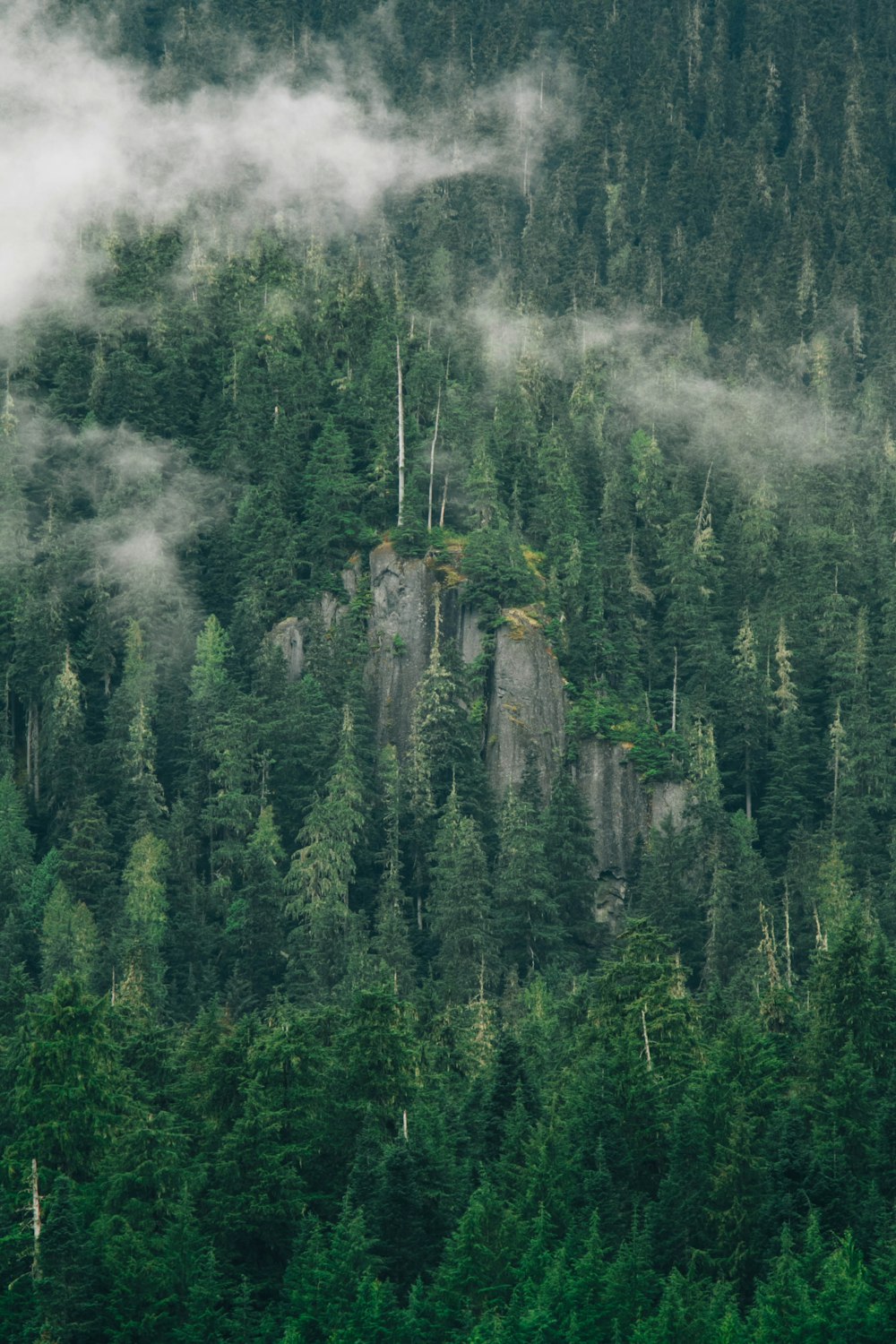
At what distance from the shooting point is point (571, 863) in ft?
396

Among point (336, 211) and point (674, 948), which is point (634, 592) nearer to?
point (674, 948)

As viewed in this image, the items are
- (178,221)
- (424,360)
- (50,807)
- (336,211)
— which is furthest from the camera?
(336,211)

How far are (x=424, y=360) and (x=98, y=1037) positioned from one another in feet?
239

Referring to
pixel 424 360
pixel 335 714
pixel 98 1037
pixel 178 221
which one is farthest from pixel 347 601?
pixel 98 1037

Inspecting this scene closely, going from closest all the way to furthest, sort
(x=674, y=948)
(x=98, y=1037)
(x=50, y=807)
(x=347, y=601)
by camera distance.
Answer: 1. (x=98, y=1037)
2. (x=674, y=948)
3. (x=50, y=807)
4. (x=347, y=601)

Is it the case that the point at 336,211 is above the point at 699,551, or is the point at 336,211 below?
above

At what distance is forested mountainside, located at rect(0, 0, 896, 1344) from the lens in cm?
7431

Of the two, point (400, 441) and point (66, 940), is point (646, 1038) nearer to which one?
point (66, 940)

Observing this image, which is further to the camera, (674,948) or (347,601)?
(347,601)

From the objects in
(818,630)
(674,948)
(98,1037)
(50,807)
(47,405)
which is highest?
(47,405)

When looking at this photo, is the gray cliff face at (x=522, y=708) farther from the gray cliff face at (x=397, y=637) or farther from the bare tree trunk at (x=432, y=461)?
the bare tree trunk at (x=432, y=461)

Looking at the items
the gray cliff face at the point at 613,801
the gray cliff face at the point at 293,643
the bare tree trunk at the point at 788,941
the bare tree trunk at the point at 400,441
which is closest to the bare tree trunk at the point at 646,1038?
the bare tree trunk at the point at 788,941

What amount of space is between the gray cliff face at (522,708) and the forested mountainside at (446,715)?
0.30 metres

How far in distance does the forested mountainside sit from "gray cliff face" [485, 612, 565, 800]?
299 millimetres
